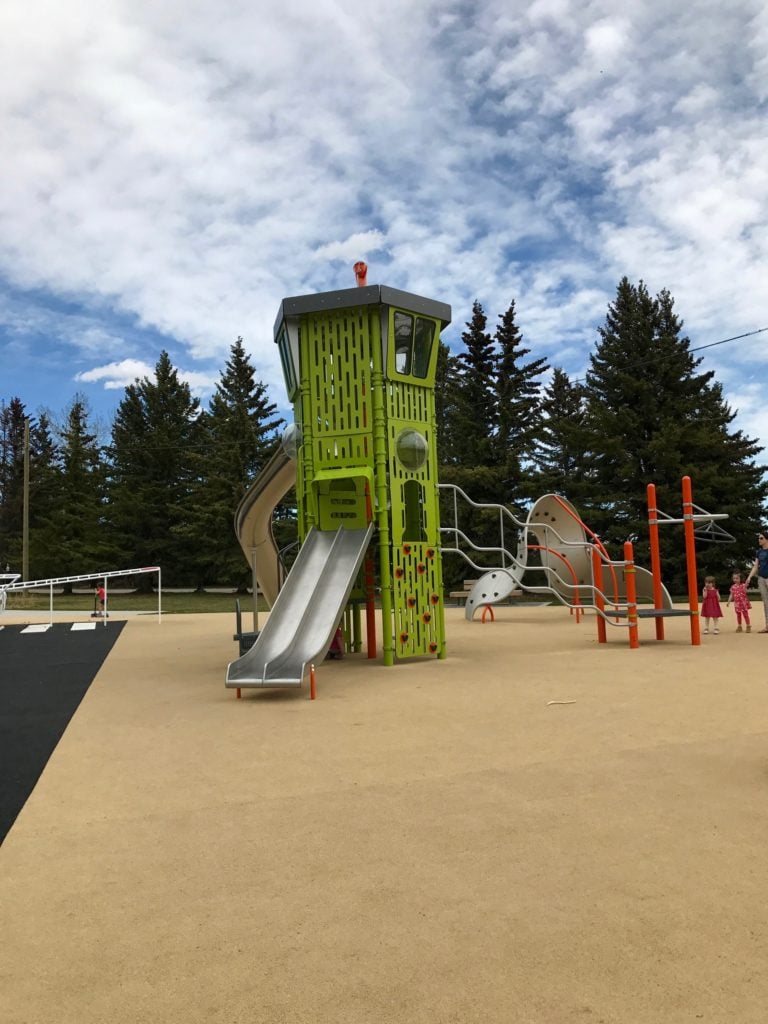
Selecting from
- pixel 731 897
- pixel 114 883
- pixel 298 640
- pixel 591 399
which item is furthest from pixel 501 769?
pixel 591 399

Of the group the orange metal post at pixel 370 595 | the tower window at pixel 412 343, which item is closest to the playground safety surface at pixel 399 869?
the orange metal post at pixel 370 595

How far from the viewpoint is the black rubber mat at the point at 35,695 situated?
5.15 meters

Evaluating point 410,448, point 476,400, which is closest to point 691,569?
point 410,448

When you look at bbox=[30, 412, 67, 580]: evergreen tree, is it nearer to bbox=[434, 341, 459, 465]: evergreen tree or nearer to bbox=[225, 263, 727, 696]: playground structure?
bbox=[434, 341, 459, 465]: evergreen tree

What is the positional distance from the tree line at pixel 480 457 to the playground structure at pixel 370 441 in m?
23.4

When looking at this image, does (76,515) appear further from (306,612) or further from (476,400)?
(306,612)

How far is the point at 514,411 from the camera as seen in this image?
125 feet

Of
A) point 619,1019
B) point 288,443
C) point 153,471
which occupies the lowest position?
point 619,1019

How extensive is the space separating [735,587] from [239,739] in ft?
35.0

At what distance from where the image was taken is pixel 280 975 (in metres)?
2.51

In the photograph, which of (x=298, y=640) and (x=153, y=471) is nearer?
(x=298, y=640)

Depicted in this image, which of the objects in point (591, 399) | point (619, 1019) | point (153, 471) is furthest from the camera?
point (153, 471)

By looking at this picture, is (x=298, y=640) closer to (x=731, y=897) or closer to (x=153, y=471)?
(x=731, y=897)

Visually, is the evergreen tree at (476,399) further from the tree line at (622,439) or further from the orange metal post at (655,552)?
the orange metal post at (655,552)
